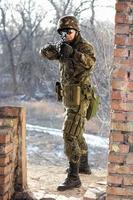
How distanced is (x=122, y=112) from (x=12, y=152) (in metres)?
1.47

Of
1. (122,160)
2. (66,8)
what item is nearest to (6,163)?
(122,160)

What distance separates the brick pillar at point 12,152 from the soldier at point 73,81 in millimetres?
473

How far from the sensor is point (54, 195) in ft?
14.6

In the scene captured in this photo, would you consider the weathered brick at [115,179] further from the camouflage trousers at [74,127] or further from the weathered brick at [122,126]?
the camouflage trousers at [74,127]

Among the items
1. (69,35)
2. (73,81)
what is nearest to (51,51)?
(69,35)

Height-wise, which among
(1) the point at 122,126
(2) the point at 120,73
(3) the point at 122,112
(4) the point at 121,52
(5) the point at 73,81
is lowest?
(1) the point at 122,126

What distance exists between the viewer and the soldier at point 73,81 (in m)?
4.34

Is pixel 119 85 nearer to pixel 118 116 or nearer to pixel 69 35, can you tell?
pixel 118 116

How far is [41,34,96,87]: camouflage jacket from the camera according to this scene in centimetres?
430

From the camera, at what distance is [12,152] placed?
13.8 feet

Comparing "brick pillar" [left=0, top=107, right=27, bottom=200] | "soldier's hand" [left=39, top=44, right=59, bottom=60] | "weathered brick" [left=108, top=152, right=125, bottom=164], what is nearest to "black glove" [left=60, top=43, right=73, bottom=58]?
"soldier's hand" [left=39, top=44, right=59, bottom=60]

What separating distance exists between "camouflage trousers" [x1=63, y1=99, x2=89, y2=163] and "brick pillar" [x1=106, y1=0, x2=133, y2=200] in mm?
1274

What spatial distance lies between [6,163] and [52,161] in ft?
10.6

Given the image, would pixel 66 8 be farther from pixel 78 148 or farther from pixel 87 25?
pixel 78 148
